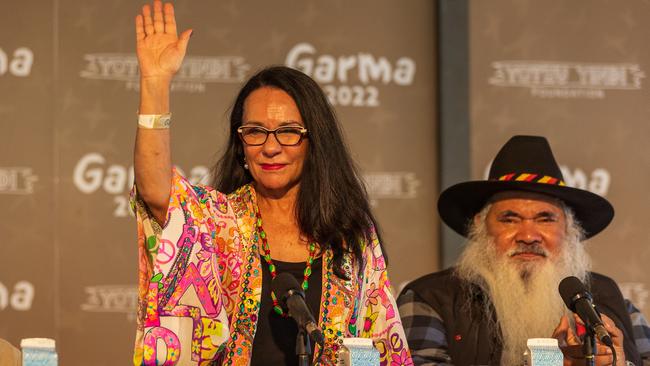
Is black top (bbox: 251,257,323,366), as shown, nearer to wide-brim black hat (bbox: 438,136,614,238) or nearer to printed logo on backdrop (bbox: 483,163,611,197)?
wide-brim black hat (bbox: 438,136,614,238)

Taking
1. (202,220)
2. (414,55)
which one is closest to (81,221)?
(414,55)

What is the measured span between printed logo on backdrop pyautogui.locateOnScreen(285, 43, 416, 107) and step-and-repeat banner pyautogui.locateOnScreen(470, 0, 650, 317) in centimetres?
52

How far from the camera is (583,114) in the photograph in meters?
6.01

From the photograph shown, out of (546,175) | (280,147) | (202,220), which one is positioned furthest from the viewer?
(546,175)

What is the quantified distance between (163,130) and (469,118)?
3315 mm

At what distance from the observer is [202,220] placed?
3.05 metres

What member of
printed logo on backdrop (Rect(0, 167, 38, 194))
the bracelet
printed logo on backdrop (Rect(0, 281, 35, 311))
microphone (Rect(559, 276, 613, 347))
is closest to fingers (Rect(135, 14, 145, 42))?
the bracelet

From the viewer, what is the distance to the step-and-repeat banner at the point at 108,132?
5.66 m

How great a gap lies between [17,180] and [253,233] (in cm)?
272

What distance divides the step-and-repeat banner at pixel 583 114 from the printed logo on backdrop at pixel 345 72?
524mm

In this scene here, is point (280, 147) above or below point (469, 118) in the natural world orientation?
below

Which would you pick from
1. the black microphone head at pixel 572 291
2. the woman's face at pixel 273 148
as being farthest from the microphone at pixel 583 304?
the woman's face at pixel 273 148

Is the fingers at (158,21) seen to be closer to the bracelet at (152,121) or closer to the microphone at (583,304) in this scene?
the bracelet at (152,121)

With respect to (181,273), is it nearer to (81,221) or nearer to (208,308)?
(208,308)
